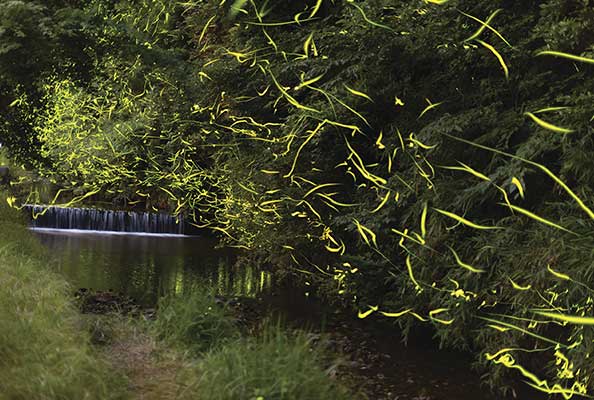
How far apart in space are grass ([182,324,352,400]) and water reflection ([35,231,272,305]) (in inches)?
178

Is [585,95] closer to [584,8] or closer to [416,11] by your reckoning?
[584,8]

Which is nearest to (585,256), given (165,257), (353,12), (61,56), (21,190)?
(353,12)

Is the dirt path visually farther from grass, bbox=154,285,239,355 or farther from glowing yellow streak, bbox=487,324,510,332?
glowing yellow streak, bbox=487,324,510,332

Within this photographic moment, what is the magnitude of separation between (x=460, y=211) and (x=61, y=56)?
16.4 ft

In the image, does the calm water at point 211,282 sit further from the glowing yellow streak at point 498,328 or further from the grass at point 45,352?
the grass at point 45,352

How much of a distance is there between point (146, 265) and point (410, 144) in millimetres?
7280

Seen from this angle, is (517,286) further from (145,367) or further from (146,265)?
(146,265)

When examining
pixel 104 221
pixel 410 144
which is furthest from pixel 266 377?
pixel 104 221

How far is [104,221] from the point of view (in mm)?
18328

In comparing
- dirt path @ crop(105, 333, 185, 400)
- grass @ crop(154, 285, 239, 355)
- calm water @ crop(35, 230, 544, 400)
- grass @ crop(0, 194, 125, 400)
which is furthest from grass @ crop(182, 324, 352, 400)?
calm water @ crop(35, 230, 544, 400)

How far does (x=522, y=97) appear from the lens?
621 centimetres

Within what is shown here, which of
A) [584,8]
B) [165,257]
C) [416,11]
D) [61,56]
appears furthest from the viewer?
[165,257]

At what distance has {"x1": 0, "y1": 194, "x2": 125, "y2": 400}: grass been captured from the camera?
384 cm

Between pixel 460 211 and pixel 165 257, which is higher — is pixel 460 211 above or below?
above
